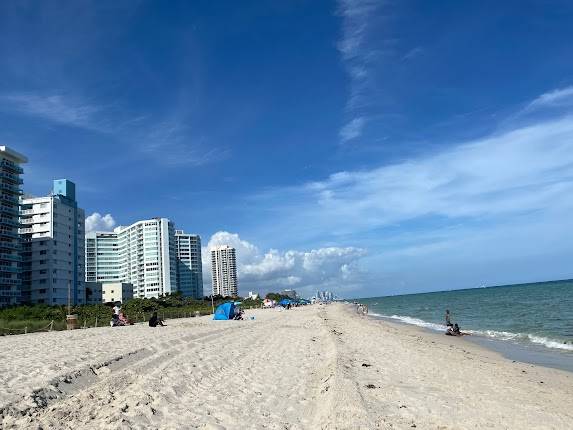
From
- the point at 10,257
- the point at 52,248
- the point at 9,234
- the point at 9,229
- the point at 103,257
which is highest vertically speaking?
the point at 103,257

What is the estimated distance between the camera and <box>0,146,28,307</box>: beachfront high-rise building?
73.4m

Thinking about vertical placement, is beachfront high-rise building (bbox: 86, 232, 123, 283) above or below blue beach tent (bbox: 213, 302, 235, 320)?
above

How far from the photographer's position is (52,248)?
8850 centimetres

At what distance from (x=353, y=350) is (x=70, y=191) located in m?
101

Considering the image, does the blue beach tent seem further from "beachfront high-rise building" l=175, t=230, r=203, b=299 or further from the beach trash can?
"beachfront high-rise building" l=175, t=230, r=203, b=299

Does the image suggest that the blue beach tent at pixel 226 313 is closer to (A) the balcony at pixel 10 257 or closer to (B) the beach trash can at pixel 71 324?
(B) the beach trash can at pixel 71 324

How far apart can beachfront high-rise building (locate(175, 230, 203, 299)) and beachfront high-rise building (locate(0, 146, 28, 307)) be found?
10338 cm

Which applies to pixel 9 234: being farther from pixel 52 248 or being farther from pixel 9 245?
pixel 52 248

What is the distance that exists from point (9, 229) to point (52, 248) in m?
13.0

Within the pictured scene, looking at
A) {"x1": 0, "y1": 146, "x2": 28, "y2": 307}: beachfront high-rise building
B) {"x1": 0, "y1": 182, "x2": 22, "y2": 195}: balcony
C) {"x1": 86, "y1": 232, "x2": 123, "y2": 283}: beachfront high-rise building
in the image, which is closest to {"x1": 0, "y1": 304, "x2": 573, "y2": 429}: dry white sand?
{"x1": 0, "y1": 146, "x2": 28, "y2": 307}: beachfront high-rise building

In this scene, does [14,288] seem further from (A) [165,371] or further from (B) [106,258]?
(B) [106,258]

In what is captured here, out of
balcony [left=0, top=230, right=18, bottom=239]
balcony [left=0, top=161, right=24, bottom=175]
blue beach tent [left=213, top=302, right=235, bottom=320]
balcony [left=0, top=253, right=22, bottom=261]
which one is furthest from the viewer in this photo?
balcony [left=0, top=161, right=24, bottom=175]

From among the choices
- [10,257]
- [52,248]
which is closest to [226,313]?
[10,257]

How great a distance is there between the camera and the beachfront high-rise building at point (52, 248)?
85.7 m
